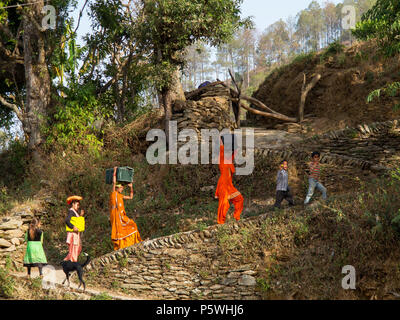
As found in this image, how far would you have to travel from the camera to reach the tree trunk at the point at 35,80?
14.8 meters

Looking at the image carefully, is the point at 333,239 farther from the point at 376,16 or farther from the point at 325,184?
the point at 376,16

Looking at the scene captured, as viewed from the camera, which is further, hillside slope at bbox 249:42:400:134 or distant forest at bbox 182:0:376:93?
distant forest at bbox 182:0:376:93

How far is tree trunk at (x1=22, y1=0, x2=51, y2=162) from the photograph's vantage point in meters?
14.8

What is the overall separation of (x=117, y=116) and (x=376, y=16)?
36.3 feet

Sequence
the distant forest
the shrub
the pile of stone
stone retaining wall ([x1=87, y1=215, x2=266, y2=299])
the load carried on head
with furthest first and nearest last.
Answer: the distant forest, the pile of stone, the load carried on head, stone retaining wall ([x1=87, y1=215, x2=266, y2=299]), the shrub

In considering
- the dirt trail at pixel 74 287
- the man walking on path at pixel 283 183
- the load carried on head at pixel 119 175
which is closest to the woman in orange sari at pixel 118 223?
the load carried on head at pixel 119 175

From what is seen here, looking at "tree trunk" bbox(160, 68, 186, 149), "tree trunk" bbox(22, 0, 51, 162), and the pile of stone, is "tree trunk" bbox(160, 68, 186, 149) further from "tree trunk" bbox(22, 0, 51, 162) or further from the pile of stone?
"tree trunk" bbox(22, 0, 51, 162)

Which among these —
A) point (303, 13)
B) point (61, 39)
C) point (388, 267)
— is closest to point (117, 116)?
point (61, 39)

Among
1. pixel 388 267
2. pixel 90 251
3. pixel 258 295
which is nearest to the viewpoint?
pixel 388 267

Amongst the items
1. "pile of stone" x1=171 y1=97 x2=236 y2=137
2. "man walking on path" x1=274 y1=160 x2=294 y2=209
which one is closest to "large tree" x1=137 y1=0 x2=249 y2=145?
"pile of stone" x1=171 y1=97 x2=236 y2=137

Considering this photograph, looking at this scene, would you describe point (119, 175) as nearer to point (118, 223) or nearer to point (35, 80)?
point (118, 223)

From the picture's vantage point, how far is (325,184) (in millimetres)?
10234

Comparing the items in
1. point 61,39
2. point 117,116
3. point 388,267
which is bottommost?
point 388,267

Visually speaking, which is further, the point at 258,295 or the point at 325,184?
the point at 325,184
